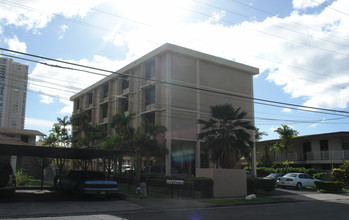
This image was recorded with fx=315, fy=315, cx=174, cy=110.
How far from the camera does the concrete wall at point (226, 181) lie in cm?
1973

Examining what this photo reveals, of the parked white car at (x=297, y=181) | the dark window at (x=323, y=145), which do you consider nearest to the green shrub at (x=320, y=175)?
the parked white car at (x=297, y=181)

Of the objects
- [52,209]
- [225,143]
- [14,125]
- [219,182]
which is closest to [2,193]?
[52,209]

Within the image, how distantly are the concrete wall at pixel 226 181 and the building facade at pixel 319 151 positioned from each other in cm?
2058

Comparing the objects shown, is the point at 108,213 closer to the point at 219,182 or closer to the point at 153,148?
the point at 219,182

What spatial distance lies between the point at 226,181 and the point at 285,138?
25.6 m

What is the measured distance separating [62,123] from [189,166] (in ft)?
67.9

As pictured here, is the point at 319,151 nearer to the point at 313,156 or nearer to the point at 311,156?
the point at 313,156

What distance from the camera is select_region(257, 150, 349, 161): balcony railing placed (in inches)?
1410

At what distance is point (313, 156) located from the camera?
39406 mm

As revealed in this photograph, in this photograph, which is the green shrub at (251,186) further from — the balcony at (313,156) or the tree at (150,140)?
the balcony at (313,156)

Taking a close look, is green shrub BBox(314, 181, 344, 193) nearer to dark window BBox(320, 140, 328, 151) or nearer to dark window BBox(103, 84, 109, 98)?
dark window BBox(320, 140, 328, 151)

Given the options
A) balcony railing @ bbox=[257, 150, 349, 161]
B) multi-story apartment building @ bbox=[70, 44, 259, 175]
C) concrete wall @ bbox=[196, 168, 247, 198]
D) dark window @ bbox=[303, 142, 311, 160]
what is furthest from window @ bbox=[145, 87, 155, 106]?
dark window @ bbox=[303, 142, 311, 160]

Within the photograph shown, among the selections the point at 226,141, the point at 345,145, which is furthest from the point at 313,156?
the point at 226,141

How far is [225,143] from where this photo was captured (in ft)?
78.2
